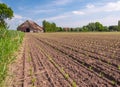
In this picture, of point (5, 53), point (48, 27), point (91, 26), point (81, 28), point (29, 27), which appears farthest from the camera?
point (91, 26)

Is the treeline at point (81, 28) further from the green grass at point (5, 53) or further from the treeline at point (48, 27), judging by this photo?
the green grass at point (5, 53)

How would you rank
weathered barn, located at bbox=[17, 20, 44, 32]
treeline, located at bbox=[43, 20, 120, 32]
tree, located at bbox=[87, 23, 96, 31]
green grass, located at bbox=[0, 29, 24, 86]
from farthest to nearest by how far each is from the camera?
tree, located at bbox=[87, 23, 96, 31] → weathered barn, located at bbox=[17, 20, 44, 32] → treeline, located at bbox=[43, 20, 120, 32] → green grass, located at bbox=[0, 29, 24, 86]

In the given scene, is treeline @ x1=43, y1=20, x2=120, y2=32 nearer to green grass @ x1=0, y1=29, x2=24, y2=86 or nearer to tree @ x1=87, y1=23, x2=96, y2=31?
tree @ x1=87, y1=23, x2=96, y2=31

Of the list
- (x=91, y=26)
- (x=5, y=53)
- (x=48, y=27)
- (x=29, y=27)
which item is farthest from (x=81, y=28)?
(x=5, y=53)

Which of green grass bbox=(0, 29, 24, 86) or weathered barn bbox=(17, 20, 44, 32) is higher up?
green grass bbox=(0, 29, 24, 86)

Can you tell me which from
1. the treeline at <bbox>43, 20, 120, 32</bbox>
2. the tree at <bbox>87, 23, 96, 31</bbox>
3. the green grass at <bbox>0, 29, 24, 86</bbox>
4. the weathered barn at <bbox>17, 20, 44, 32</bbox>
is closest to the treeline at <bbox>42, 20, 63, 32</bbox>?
the treeline at <bbox>43, 20, 120, 32</bbox>

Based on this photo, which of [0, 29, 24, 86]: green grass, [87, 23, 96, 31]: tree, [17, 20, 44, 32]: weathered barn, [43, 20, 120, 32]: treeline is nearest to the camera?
[0, 29, 24, 86]: green grass

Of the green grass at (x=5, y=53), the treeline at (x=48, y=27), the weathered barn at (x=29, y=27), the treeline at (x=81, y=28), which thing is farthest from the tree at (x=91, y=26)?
the green grass at (x=5, y=53)

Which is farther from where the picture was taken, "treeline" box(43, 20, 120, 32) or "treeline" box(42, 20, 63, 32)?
"treeline" box(42, 20, 63, 32)

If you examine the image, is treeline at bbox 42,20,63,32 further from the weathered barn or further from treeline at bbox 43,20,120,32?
the weathered barn

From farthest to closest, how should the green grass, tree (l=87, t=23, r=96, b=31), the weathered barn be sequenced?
1. tree (l=87, t=23, r=96, b=31)
2. the weathered barn
3. the green grass

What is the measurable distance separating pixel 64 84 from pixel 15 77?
2504 millimetres

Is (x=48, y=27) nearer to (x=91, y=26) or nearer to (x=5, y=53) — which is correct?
(x=91, y=26)

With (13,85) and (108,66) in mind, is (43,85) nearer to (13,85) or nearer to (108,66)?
(13,85)
